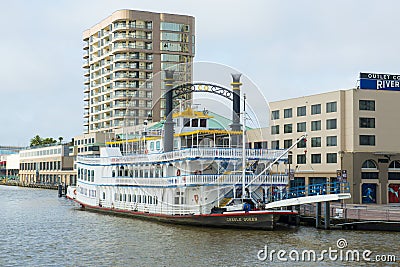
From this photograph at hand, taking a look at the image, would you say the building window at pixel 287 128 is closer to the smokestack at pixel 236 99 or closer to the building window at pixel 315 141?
the building window at pixel 315 141

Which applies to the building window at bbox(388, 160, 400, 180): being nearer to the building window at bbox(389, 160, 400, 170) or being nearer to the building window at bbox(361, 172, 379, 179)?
the building window at bbox(389, 160, 400, 170)

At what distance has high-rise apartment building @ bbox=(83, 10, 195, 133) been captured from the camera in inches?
5965

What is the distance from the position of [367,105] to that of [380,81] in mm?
4121

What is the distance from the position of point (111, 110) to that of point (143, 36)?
62.7 feet

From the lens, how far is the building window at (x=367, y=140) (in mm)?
77438

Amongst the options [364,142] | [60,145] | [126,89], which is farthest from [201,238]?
[60,145]

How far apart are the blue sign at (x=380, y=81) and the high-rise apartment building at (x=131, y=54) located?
7074cm

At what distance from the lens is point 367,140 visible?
7762cm

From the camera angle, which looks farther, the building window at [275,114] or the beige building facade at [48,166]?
the beige building facade at [48,166]

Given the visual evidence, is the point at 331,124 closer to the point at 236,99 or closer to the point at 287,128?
the point at 287,128

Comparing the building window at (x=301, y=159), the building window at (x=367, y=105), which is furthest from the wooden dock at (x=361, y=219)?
the building window at (x=301, y=159)

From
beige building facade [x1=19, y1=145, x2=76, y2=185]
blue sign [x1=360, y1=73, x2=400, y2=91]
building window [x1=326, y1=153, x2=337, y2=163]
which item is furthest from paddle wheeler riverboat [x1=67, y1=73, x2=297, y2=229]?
beige building facade [x1=19, y1=145, x2=76, y2=185]

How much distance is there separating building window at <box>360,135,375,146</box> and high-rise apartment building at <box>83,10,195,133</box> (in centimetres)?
7308

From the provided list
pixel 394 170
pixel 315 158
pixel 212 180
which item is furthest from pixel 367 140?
pixel 212 180
